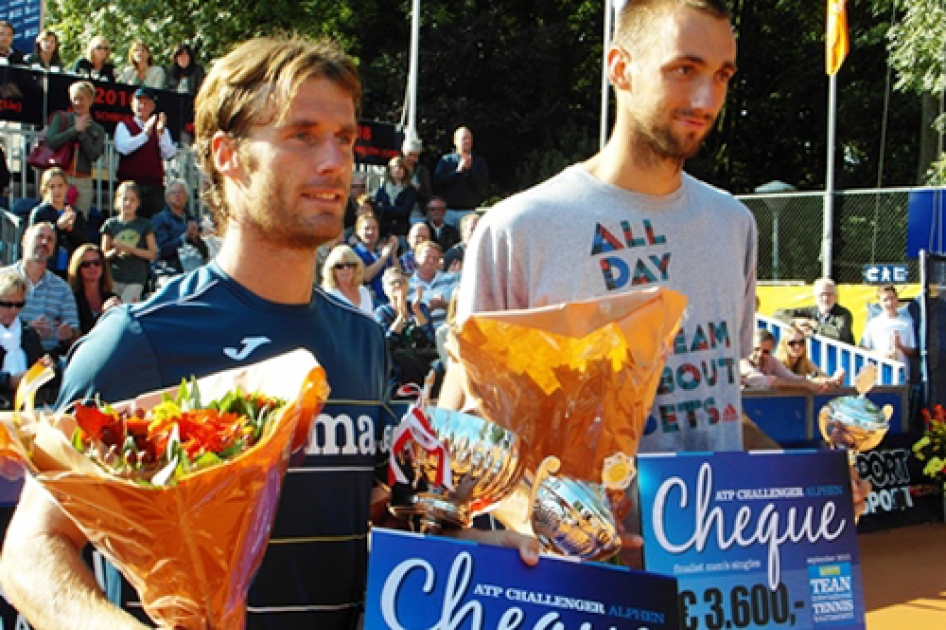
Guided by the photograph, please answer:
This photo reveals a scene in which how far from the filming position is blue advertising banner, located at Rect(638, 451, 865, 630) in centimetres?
261

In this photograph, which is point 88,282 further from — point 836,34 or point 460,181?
point 836,34

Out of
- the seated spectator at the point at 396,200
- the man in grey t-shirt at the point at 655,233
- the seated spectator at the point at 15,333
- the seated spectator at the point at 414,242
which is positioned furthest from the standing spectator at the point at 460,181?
the man in grey t-shirt at the point at 655,233

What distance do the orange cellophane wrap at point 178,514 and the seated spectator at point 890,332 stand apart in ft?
37.5

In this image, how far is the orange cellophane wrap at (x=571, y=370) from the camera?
7.71 ft

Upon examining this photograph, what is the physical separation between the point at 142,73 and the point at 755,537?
12.2 metres

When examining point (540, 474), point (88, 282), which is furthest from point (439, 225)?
point (540, 474)

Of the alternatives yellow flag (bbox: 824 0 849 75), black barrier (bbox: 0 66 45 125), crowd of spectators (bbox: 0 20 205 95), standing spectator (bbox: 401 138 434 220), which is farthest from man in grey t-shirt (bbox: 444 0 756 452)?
yellow flag (bbox: 824 0 849 75)

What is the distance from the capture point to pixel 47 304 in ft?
28.2

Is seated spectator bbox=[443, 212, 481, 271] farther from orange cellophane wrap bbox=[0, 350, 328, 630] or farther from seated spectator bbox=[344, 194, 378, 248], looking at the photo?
orange cellophane wrap bbox=[0, 350, 328, 630]

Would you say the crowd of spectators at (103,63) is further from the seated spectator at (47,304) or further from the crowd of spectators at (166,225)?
the seated spectator at (47,304)

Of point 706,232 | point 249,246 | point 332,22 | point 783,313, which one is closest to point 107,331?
point 249,246

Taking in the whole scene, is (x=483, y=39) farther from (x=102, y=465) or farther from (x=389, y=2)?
(x=102, y=465)

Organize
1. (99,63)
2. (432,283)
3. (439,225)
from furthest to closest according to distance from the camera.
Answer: (439,225), (99,63), (432,283)

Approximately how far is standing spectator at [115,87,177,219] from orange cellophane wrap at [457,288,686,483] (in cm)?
1024
